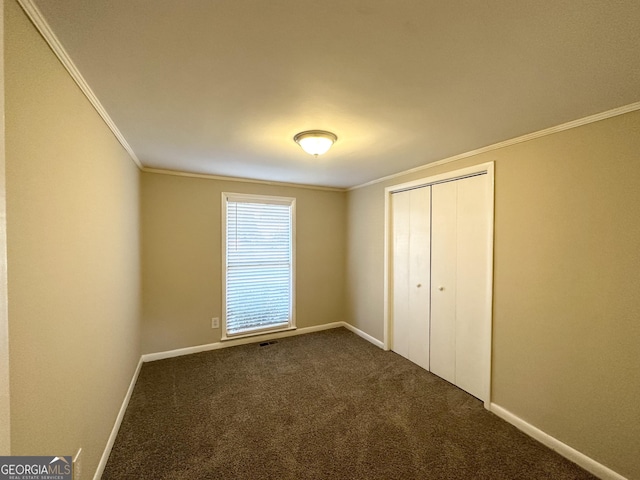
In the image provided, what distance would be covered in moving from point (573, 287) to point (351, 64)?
6.71ft

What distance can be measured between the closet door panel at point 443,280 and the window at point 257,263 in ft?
6.58

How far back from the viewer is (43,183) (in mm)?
1066

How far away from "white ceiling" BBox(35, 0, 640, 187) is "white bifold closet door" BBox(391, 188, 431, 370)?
3.83 feet

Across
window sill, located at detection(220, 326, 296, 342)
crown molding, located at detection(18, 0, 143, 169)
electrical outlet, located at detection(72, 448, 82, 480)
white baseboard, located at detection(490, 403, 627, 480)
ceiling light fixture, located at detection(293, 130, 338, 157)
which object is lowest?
white baseboard, located at detection(490, 403, 627, 480)

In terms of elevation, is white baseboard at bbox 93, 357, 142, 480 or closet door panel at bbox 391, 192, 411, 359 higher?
closet door panel at bbox 391, 192, 411, 359

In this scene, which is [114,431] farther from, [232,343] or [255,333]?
[255,333]

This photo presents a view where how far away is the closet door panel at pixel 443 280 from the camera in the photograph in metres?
2.77

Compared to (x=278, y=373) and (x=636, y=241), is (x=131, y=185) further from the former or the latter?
(x=636, y=241)

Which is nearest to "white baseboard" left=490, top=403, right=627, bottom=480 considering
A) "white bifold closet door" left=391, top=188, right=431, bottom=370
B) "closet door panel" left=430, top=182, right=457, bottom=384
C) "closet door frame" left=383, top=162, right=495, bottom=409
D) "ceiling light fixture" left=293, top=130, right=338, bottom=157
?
"closet door frame" left=383, top=162, right=495, bottom=409

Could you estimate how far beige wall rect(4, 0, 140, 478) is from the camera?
904 millimetres

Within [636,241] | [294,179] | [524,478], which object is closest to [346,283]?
[294,179]

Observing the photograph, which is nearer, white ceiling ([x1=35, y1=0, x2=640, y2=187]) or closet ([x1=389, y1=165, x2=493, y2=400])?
white ceiling ([x1=35, y1=0, x2=640, y2=187])

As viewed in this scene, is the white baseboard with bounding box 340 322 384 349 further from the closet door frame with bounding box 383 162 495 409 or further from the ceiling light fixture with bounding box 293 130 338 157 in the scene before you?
the ceiling light fixture with bounding box 293 130 338 157

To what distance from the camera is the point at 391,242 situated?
11.7ft
